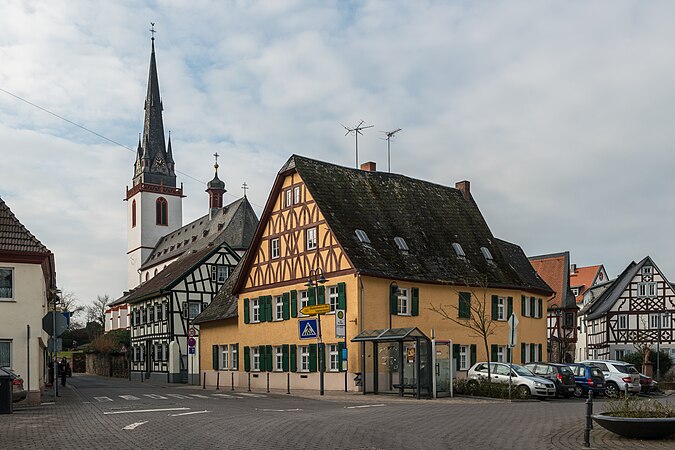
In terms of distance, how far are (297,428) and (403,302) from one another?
68.9ft

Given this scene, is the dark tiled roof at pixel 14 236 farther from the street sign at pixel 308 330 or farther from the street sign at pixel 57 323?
the street sign at pixel 308 330

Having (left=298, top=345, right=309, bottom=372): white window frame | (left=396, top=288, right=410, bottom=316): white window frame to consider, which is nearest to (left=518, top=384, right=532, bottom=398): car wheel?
(left=396, top=288, right=410, bottom=316): white window frame

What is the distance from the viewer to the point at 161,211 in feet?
375

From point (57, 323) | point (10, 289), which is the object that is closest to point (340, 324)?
point (57, 323)

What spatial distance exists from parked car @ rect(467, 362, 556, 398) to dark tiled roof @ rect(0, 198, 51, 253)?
16.3 meters

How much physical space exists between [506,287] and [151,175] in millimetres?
78905

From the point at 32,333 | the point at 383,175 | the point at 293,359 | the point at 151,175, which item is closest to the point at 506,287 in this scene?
the point at 383,175

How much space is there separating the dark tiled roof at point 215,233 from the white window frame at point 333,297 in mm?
38832

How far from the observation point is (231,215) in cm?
8531

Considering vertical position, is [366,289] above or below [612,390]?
above

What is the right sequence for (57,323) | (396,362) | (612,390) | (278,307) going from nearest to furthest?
1. (57,323)
2. (396,362)
3. (612,390)
4. (278,307)

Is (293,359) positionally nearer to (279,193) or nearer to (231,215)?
(279,193)

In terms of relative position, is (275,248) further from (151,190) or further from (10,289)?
(151,190)

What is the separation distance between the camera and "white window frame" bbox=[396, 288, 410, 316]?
37.3 m
